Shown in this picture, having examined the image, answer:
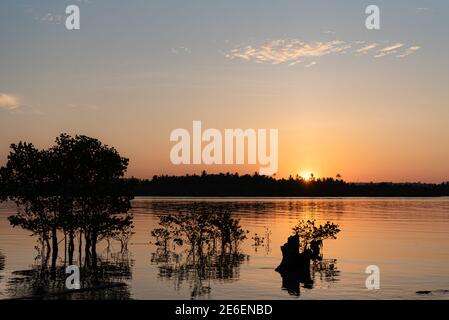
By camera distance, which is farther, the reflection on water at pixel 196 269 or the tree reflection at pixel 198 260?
the tree reflection at pixel 198 260

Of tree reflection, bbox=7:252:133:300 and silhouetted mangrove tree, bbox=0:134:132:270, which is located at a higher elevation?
silhouetted mangrove tree, bbox=0:134:132:270

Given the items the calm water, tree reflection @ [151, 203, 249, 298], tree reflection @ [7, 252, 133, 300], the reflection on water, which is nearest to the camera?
tree reflection @ [7, 252, 133, 300]

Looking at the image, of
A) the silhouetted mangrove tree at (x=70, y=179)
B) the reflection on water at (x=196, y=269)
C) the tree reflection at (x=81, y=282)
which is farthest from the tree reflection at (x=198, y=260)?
the silhouetted mangrove tree at (x=70, y=179)

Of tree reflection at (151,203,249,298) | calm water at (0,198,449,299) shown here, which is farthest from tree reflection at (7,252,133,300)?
tree reflection at (151,203,249,298)

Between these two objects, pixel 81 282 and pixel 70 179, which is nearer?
pixel 81 282

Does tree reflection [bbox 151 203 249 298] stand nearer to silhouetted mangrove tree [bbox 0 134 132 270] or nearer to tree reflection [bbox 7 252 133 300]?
tree reflection [bbox 7 252 133 300]

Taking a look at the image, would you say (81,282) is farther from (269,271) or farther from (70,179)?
(269,271)

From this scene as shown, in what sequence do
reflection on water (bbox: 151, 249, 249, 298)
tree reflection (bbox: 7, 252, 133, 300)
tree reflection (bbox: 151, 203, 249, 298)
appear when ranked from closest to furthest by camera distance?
tree reflection (bbox: 7, 252, 133, 300)
reflection on water (bbox: 151, 249, 249, 298)
tree reflection (bbox: 151, 203, 249, 298)

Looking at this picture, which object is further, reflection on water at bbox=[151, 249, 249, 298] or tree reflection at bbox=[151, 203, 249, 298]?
tree reflection at bbox=[151, 203, 249, 298]

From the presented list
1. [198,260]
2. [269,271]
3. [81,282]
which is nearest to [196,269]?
[198,260]

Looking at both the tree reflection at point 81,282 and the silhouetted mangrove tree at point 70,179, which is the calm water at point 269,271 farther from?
the silhouetted mangrove tree at point 70,179

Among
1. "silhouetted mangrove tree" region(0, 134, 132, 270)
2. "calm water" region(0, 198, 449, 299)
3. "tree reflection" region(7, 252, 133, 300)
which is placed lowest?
"calm water" region(0, 198, 449, 299)

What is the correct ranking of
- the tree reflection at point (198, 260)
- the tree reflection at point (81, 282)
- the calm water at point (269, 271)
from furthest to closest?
the tree reflection at point (198, 260) < the calm water at point (269, 271) < the tree reflection at point (81, 282)
